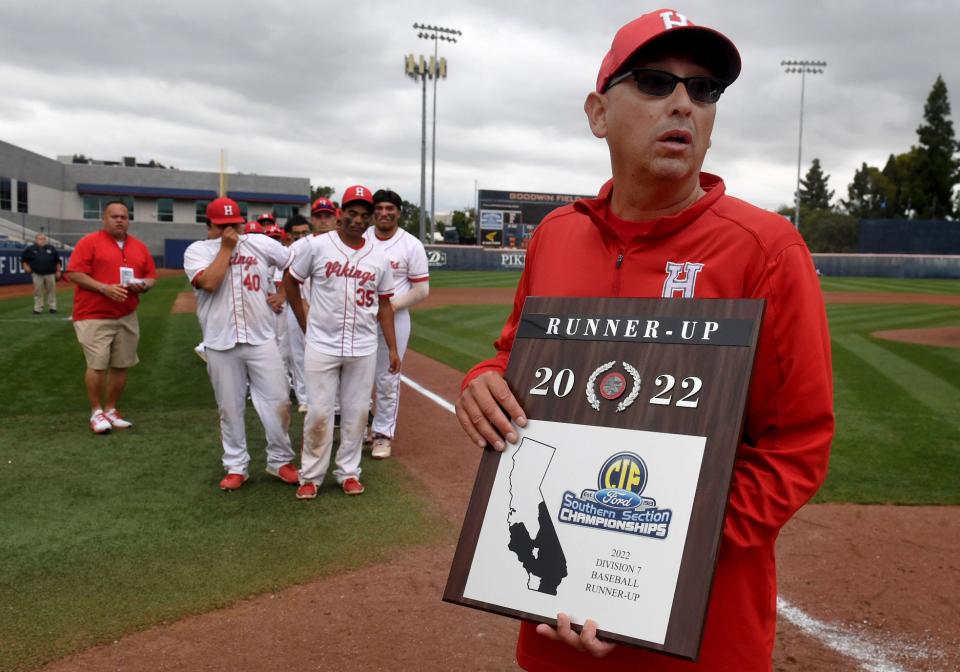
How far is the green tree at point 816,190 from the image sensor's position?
105750 millimetres

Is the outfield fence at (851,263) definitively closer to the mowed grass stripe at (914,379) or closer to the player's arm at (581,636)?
the mowed grass stripe at (914,379)

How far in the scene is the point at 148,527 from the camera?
197 inches

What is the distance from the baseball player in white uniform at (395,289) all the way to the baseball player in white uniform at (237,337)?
1.05m

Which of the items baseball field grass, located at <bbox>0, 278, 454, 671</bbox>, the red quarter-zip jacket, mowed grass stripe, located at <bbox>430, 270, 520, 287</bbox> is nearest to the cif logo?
the red quarter-zip jacket

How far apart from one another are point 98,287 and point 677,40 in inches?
269

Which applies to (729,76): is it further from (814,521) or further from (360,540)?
(814,521)

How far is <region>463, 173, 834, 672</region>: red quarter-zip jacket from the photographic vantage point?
147 centimetres

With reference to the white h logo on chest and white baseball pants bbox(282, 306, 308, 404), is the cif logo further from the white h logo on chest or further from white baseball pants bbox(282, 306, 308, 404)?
white baseball pants bbox(282, 306, 308, 404)

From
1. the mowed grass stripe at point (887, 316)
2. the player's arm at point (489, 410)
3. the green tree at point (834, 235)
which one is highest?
the green tree at point (834, 235)

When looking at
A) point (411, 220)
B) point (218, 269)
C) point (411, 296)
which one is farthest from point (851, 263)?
point (411, 220)

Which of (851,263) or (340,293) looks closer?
(340,293)

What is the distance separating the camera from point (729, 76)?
1716 millimetres

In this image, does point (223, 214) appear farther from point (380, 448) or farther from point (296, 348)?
point (296, 348)

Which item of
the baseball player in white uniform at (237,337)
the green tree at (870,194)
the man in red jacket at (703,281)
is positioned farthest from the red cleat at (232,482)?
the green tree at (870,194)
